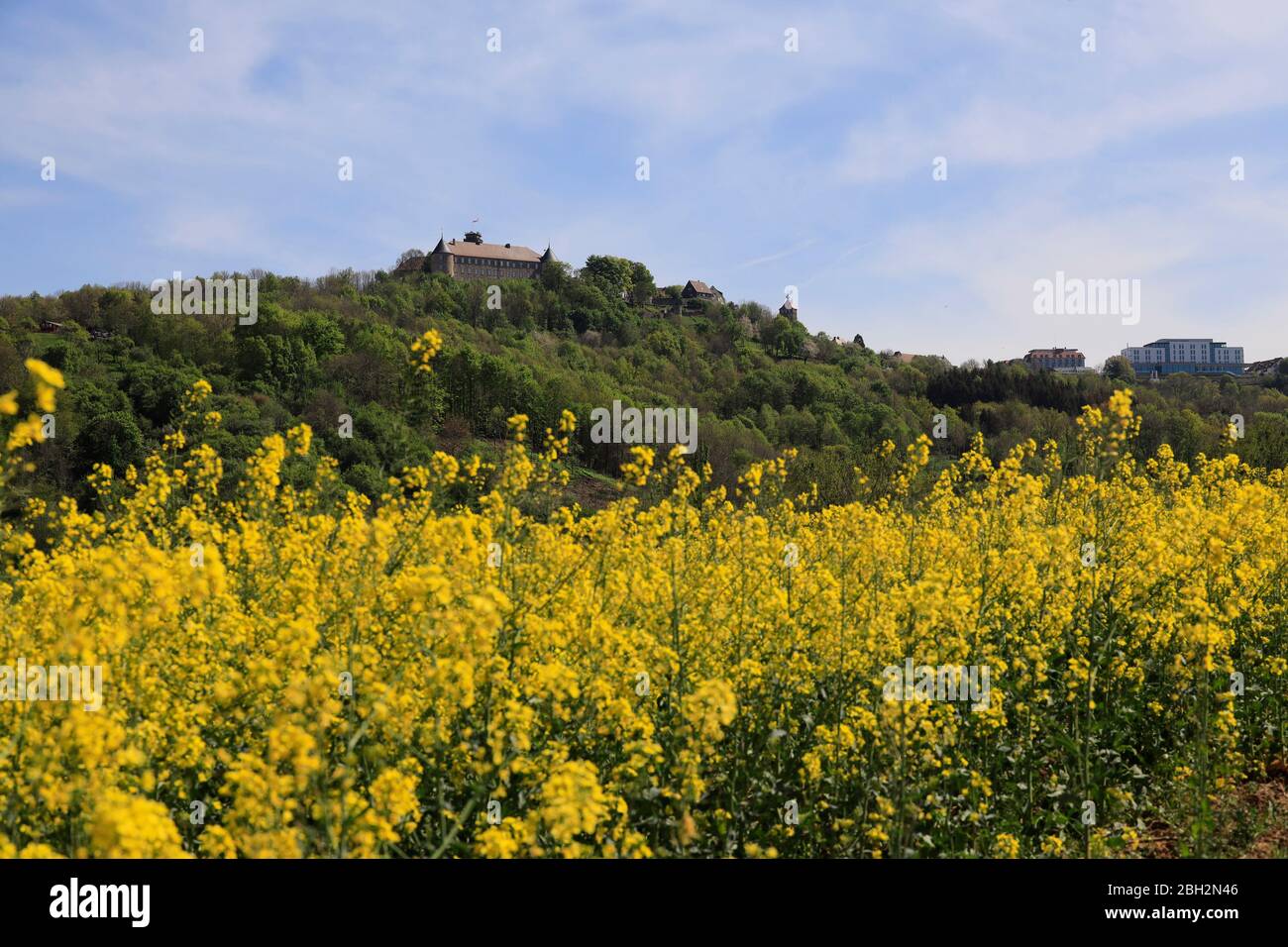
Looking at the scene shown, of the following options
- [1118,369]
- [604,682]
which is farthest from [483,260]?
[604,682]

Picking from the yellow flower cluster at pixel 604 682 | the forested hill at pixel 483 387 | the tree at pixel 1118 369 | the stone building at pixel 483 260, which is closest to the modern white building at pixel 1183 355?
the tree at pixel 1118 369

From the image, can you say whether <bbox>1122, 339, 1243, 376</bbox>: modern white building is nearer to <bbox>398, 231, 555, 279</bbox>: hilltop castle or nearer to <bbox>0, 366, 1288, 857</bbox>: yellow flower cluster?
<bbox>398, 231, 555, 279</bbox>: hilltop castle

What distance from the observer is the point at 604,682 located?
4.87 m

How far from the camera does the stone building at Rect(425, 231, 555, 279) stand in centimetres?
13025

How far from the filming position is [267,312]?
54.8 metres

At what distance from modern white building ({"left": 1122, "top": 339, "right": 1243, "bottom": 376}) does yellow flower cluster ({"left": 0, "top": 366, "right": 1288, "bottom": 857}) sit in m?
194

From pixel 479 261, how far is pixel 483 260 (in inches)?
23.4

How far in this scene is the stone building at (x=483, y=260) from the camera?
5128 inches

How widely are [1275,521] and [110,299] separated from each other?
223 feet

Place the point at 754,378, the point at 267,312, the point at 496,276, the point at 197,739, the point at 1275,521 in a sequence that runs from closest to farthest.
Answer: the point at 197,739 < the point at 1275,521 < the point at 267,312 < the point at 754,378 < the point at 496,276

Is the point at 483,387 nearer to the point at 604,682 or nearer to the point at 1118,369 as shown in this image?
the point at 604,682

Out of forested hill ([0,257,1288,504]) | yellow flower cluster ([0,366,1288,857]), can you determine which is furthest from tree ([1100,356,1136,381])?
yellow flower cluster ([0,366,1288,857])

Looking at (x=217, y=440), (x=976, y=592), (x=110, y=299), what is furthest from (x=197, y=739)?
(x=110, y=299)
